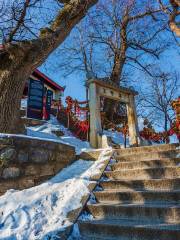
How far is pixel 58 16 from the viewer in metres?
6.43

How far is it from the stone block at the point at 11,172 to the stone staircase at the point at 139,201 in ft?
4.40

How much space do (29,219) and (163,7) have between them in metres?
8.19

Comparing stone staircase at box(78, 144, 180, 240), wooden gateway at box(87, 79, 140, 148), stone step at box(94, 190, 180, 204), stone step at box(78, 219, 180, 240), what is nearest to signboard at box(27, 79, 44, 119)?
wooden gateway at box(87, 79, 140, 148)

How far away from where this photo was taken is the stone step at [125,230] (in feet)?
9.47

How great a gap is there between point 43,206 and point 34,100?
20.6 feet

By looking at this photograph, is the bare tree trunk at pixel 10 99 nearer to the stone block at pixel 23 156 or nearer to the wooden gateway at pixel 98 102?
the stone block at pixel 23 156

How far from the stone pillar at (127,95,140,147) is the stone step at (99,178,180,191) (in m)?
3.78

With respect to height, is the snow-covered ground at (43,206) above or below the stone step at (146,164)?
below

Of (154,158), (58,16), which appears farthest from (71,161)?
(58,16)

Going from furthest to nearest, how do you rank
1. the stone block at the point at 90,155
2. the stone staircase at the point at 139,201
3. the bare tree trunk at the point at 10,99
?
1. the stone block at the point at 90,155
2. the bare tree trunk at the point at 10,99
3. the stone staircase at the point at 139,201

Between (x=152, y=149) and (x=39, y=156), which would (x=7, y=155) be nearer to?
(x=39, y=156)

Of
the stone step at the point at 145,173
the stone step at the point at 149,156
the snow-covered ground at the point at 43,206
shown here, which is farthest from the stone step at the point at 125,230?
the stone step at the point at 149,156

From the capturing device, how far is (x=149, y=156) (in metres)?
4.99

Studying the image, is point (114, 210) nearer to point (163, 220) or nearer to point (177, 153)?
point (163, 220)
